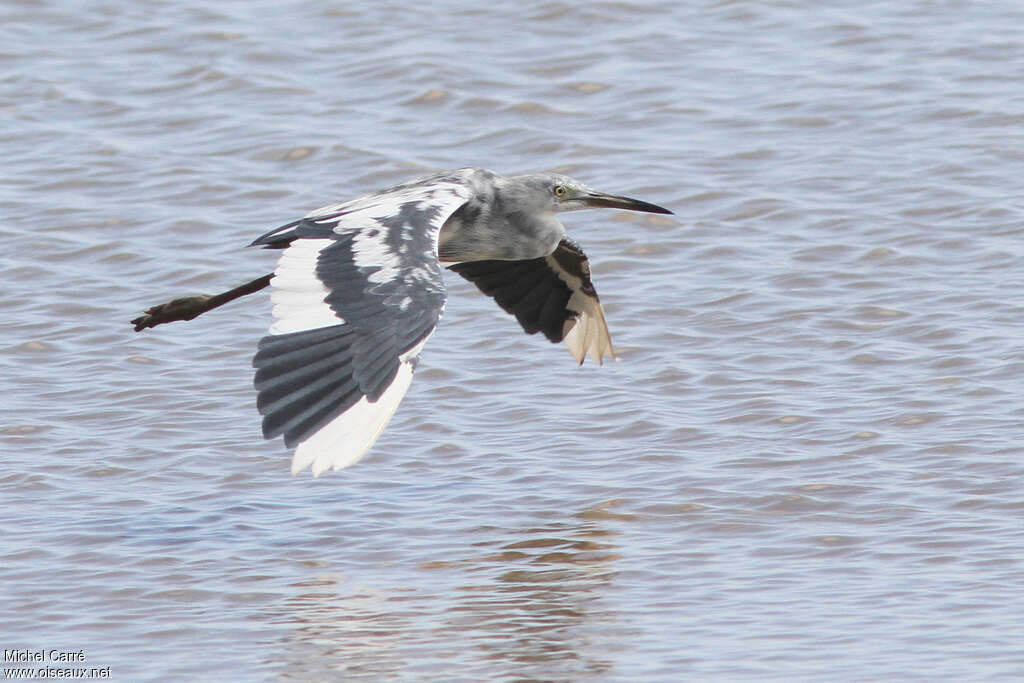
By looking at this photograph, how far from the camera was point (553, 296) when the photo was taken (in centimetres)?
905

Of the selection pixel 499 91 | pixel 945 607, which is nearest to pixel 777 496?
pixel 945 607

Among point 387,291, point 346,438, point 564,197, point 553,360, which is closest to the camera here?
point 346,438

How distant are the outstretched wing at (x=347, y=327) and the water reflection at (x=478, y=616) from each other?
2.34 feet

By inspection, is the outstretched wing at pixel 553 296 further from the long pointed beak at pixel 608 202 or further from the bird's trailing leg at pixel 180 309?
the bird's trailing leg at pixel 180 309

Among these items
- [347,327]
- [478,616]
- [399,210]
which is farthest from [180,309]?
[478,616]

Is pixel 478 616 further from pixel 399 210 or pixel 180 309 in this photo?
pixel 180 309

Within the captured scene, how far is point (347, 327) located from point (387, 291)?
0.29m

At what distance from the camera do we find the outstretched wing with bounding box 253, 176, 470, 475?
597 cm

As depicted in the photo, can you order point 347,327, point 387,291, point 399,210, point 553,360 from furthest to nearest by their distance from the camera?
point 553,360
point 399,210
point 387,291
point 347,327

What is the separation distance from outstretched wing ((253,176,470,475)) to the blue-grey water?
799mm

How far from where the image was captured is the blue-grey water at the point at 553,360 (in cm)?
639

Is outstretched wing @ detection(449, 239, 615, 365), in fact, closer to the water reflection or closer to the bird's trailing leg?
the bird's trailing leg

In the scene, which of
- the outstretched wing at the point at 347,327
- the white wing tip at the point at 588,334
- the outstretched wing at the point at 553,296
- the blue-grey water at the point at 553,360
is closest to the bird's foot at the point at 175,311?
the blue-grey water at the point at 553,360

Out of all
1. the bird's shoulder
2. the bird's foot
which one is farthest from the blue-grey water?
the bird's shoulder
